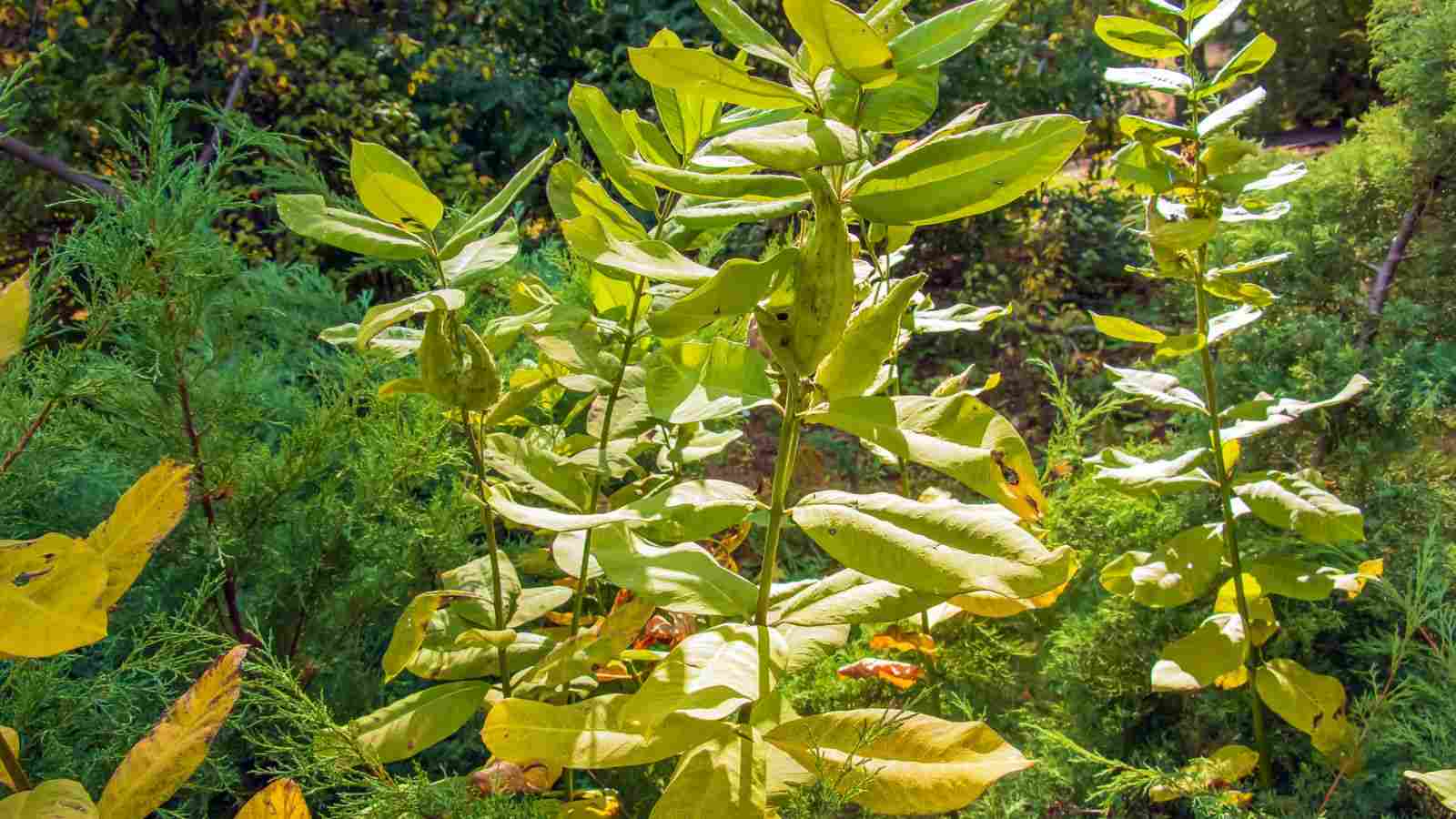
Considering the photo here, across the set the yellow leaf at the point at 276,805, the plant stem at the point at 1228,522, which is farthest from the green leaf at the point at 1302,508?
the yellow leaf at the point at 276,805

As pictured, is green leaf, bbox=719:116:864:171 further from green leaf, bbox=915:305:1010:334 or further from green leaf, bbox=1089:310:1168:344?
green leaf, bbox=1089:310:1168:344

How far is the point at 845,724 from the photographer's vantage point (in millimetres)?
771

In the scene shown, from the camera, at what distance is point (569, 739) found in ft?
2.45

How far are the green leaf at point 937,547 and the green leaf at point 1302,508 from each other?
630mm

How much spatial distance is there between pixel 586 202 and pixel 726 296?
0.29m

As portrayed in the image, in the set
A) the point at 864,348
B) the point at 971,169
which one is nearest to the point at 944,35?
the point at 971,169

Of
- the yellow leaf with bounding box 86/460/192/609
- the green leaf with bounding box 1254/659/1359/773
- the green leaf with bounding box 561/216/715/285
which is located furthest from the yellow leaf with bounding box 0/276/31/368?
the green leaf with bounding box 1254/659/1359/773

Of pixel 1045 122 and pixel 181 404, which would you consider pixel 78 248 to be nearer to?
pixel 181 404

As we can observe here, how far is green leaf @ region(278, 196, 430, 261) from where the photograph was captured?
85 cm

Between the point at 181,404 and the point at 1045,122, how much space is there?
3.67 feet

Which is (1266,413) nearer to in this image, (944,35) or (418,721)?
(944,35)

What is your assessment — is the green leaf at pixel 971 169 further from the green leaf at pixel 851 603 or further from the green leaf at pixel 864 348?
the green leaf at pixel 851 603

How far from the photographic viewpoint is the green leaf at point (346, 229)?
855 mm

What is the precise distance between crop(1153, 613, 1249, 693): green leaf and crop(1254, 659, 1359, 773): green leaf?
0.15ft
